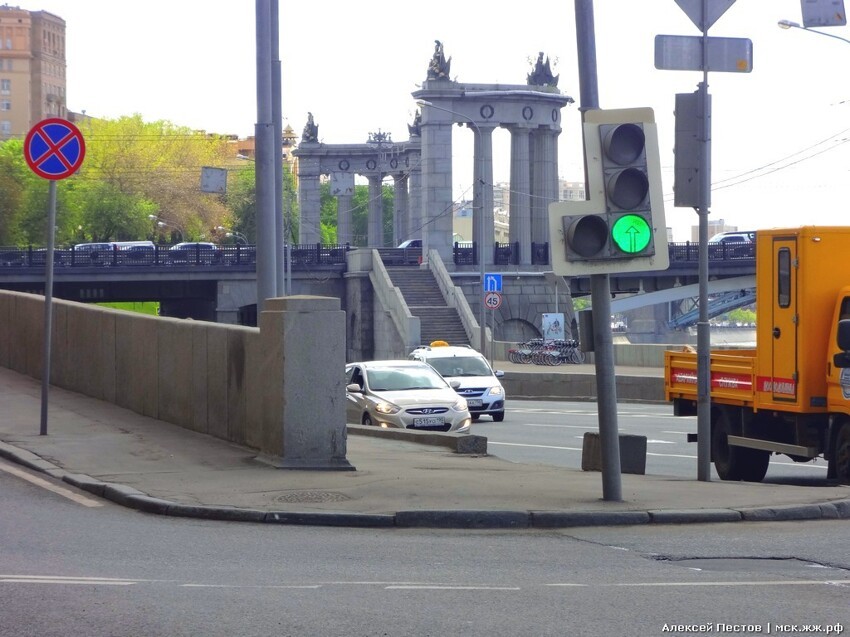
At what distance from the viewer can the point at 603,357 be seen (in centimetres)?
1101

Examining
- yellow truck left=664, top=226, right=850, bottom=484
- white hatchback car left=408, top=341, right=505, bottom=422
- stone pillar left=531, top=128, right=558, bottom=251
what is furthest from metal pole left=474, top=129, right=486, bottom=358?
yellow truck left=664, top=226, right=850, bottom=484

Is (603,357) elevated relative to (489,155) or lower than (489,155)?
lower

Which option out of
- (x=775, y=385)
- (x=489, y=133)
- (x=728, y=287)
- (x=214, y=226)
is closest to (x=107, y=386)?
(x=775, y=385)

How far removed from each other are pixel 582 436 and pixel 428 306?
3432 cm

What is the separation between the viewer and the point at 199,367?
14.7 m

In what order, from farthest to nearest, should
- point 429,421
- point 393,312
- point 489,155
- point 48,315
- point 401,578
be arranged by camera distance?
point 489,155 < point 393,312 < point 429,421 < point 48,315 < point 401,578

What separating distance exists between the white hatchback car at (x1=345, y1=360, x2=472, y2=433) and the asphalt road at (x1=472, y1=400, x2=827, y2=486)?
95 cm

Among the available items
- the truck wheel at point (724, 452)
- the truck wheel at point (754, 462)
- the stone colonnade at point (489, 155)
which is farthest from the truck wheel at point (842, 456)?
the stone colonnade at point (489, 155)

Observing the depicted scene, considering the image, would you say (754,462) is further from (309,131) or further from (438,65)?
(309,131)

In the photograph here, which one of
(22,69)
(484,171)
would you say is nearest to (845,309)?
(484,171)

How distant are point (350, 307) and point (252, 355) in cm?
5062

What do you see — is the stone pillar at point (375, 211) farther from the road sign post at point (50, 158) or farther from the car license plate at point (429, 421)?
the road sign post at point (50, 158)

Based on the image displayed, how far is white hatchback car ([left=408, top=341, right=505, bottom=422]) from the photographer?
2792 cm

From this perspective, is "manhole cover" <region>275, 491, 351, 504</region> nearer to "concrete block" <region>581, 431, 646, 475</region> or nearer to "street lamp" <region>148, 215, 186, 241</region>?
"concrete block" <region>581, 431, 646, 475</region>
